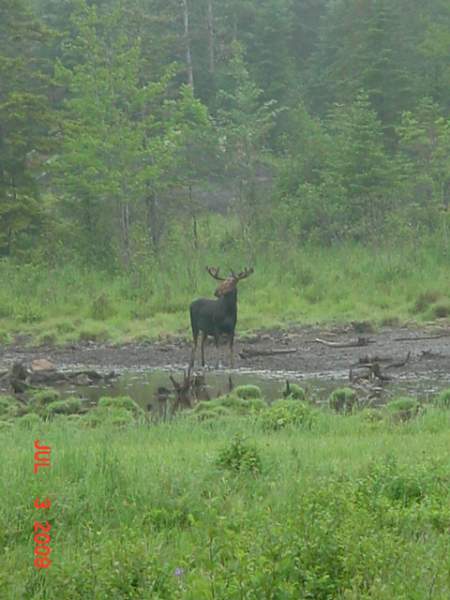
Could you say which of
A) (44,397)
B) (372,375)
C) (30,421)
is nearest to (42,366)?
(44,397)

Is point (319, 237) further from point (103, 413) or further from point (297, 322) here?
point (103, 413)

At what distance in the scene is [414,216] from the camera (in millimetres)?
30781

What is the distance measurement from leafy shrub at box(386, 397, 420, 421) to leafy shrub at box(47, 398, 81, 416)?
418 cm

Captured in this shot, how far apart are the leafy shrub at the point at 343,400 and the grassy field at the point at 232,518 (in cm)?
326

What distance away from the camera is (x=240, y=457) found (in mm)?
7672

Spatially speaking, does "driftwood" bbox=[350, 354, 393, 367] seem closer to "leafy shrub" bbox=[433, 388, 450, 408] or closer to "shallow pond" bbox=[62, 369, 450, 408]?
"shallow pond" bbox=[62, 369, 450, 408]

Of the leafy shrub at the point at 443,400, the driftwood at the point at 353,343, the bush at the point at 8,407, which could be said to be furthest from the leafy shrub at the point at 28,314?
the leafy shrub at the point at 443,400

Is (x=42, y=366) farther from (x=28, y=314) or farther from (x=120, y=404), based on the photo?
(x=28, y=314)

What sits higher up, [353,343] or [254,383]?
[254,383]

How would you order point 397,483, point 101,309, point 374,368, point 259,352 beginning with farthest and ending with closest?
point 101,309 → point 259,352 → point 374,368 → point 397,483

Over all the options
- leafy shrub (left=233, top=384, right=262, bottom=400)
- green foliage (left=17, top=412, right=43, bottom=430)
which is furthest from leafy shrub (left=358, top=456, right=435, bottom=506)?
leafy shrub (left=233, top=384, right=262, bottom=400)

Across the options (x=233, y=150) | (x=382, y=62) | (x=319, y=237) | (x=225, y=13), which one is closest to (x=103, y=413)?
(x=319, y=237)

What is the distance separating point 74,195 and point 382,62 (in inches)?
532

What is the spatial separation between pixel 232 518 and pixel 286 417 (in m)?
5.00
